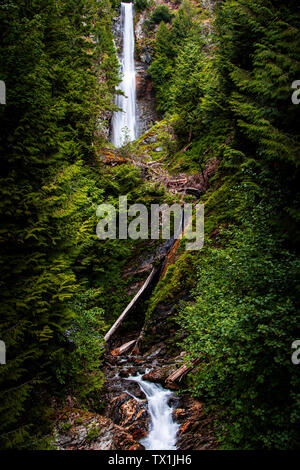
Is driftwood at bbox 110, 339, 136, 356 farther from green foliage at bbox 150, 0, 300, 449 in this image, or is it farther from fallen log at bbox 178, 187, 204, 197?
fallen log at bbox 178, 187, 204, 197

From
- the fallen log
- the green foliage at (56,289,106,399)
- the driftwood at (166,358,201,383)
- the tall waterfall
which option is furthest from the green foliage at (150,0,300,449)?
the tall waterfall

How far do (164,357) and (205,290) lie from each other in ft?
14.7

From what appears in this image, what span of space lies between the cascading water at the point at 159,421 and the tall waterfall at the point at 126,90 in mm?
26693

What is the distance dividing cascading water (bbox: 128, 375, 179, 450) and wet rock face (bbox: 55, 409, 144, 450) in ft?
2.71

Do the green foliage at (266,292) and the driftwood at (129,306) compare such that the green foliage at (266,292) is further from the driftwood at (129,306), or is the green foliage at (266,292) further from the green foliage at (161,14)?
the green foliage at (161,14)

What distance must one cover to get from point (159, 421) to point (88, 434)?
2122 millimetres

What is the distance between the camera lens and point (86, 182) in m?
12.0

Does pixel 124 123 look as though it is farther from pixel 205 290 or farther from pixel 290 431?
pixel 290 431

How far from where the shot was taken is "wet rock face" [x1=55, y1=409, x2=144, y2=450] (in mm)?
4723

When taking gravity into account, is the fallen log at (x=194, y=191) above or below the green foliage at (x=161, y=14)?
below

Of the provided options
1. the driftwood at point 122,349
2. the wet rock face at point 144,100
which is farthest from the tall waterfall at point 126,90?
the driftwood at point 122,349

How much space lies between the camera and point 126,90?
34.4m

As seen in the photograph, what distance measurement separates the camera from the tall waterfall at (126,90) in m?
31.0

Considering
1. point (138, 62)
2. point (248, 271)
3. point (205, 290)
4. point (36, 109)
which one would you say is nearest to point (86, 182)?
point (36, 109)
